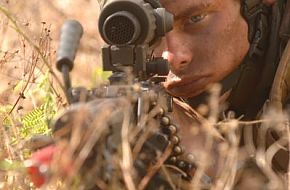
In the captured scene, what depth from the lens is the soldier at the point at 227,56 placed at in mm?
4164

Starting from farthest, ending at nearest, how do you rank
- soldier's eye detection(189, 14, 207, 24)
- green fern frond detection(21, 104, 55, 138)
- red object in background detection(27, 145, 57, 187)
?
soldier's eye detection(189, 14, 207, 24) → green fern frond detection(21, 104, 55, 138) → red object in background detection(27, 145, 57, 187)

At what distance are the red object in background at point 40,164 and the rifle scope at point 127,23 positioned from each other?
73 centimetres

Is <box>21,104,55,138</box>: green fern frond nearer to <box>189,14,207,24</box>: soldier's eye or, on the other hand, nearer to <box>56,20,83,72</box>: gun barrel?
<box>189,14,207,24</box>: soldier's eye

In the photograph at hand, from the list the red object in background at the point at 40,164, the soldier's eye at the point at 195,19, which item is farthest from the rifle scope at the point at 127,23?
the soldier's eye at the point at 195,19

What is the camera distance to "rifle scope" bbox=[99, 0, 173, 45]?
10.1 ft

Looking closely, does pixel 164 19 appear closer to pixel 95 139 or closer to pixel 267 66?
pixel 95 139

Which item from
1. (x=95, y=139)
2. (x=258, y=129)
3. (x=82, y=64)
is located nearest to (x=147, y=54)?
(x=95, y=139)

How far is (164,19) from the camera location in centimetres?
329

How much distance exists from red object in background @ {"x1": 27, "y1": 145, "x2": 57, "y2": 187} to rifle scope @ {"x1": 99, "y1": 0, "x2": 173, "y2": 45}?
0.73 meters

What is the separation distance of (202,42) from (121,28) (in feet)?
3.90

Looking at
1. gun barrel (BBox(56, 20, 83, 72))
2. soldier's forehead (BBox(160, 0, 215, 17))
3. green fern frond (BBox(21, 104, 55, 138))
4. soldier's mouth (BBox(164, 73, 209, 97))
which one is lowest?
green fern frond (BBox(21, 104, 55, 138))

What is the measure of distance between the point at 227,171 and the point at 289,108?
53.2 inches

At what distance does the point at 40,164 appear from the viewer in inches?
96.2

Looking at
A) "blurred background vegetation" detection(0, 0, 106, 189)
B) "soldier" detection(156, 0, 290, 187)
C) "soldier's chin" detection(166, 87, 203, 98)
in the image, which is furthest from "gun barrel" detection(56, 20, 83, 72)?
"soldier's chin" detection(166, 87, 203, 98)
